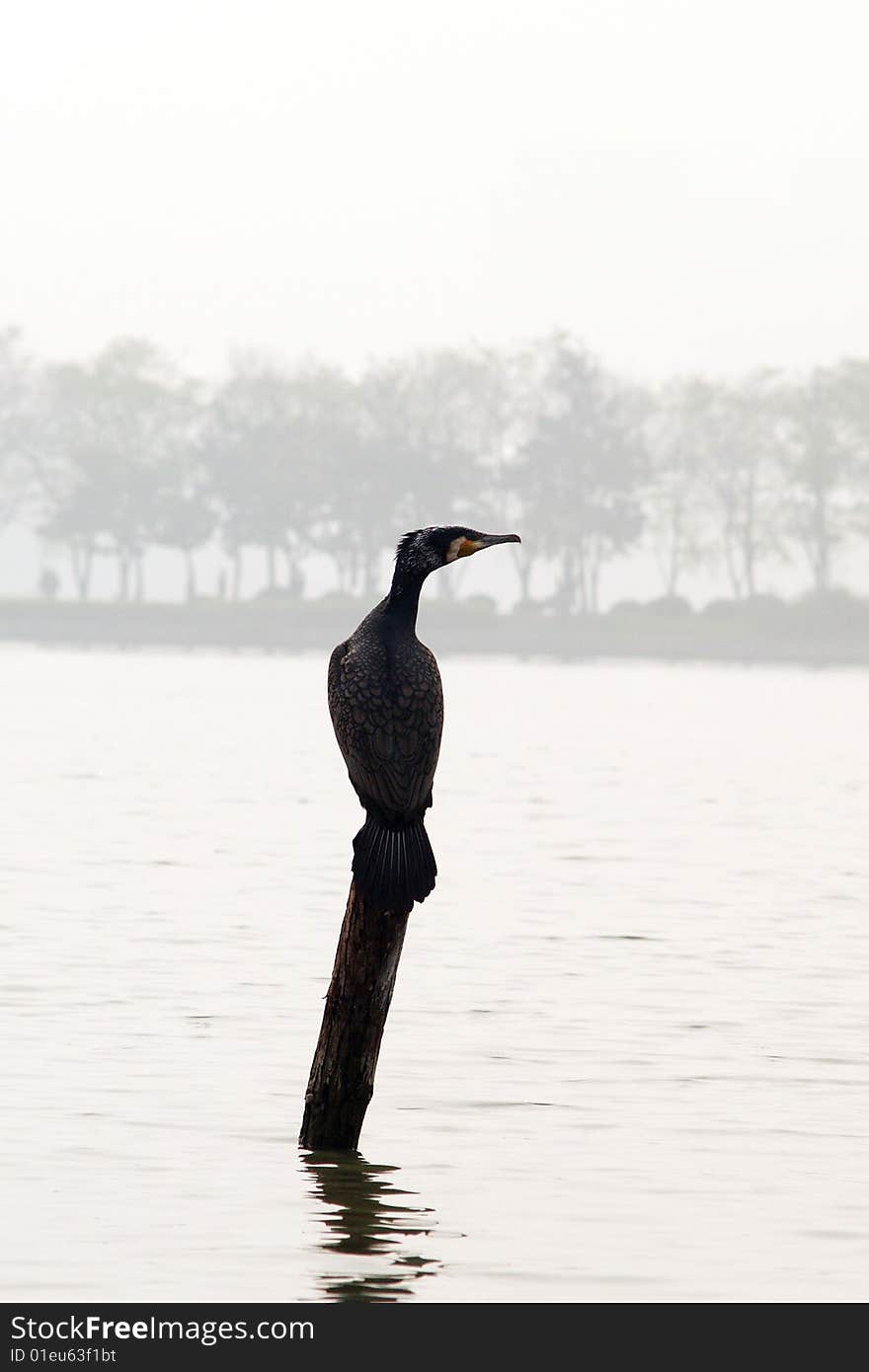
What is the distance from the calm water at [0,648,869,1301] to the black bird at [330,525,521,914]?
1502mm

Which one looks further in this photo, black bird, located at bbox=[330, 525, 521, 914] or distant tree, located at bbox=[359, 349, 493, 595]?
distant tree, located at bbox=[359, 349, 493, 595]

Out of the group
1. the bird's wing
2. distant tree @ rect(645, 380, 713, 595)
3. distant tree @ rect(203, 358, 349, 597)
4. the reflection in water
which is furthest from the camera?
distant tree @ rect(645, 380, 713, 595)

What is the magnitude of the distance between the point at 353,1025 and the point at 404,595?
210 cm

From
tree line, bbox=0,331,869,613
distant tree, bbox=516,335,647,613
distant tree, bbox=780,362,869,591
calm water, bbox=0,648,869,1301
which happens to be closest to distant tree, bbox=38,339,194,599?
tree line, bbox=0,331,869,613

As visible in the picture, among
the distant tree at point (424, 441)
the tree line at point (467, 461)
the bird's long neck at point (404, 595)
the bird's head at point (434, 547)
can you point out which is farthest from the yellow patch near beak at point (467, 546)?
the distant tree at point (424, 441)

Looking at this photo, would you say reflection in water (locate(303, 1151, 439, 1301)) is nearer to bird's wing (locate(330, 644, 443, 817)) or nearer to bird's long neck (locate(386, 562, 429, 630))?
bird's wing (locate(330, 644, 443, 817))

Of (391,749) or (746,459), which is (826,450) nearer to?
(746,459)

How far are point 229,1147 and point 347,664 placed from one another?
8.64 ft

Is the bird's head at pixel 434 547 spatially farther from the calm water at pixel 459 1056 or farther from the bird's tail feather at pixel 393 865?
the calm water at pixel 459 1056

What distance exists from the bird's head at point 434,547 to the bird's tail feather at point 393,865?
1.22 meters

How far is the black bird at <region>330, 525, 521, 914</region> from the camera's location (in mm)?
11258

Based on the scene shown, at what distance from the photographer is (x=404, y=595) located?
11.6 meters

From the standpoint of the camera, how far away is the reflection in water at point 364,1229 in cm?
983
